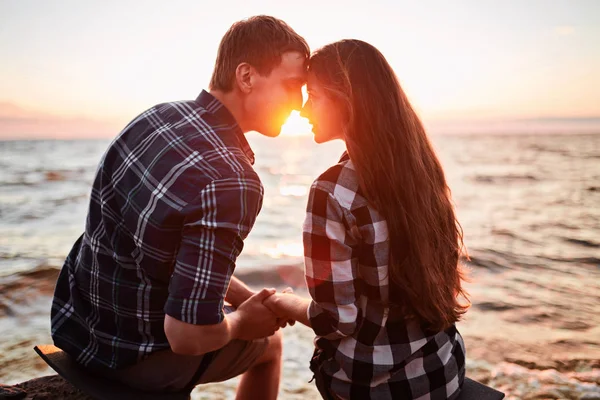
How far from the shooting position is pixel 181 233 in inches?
71.8

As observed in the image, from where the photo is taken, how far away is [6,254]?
7652mm

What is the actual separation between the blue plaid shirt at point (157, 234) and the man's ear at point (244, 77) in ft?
0.67

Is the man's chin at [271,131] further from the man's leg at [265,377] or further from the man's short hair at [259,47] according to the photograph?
the man's leg at [265,377]

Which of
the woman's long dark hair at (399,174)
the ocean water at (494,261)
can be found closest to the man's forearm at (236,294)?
the woman's long dark hair at (399,174)

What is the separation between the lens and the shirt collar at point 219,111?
85.0 inches

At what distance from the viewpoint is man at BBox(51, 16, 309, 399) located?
5.72ft

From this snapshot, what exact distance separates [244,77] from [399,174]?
855mm

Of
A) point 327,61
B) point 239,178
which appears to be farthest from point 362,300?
point 327,61

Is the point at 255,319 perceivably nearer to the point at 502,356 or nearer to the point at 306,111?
the point at 306,111

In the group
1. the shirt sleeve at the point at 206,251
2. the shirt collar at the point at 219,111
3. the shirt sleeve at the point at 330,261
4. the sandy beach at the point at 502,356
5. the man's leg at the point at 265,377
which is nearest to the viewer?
the shirt sleeve at the point at 206,251

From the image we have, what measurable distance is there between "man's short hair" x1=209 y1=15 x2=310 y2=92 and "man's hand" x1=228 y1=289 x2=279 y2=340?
1.00 metres

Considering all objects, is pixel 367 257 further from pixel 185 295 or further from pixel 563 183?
pixel 563 183

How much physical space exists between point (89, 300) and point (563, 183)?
60.9 ft

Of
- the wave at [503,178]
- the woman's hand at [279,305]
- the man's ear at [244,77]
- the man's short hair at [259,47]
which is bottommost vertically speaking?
the wave at [503,178]
